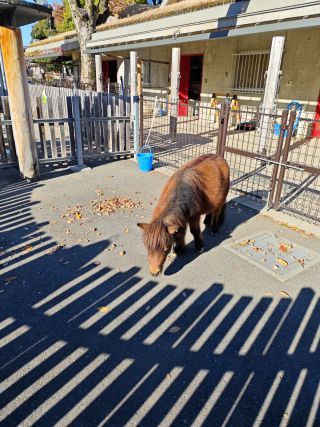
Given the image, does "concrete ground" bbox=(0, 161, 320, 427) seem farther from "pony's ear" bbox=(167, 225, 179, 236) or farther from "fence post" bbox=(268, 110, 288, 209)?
"fence post" bbox=(268, 110, 288, 209)

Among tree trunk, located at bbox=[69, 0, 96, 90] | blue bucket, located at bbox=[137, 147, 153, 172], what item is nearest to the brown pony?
blue bucket, located at bbox=[137, 147, 153, 172]

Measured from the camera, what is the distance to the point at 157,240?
299cm

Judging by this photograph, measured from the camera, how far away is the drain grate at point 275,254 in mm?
3764

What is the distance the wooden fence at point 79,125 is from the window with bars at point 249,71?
6.74 meters

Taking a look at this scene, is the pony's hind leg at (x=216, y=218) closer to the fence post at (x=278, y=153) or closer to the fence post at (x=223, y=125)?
the fence post at (x=278, y=153)

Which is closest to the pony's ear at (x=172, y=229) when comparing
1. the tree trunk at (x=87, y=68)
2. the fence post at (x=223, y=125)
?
the fence post at (x=223, y=125)

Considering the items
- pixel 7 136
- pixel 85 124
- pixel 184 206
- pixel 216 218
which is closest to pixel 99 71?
pixel 85 124

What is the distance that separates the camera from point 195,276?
3668mm

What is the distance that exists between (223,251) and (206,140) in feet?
23.6

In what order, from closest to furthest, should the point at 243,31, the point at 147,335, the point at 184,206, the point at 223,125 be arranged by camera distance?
the point at 147,335 → the point at 184,206 → the point at 223,125 → the point at 243,31

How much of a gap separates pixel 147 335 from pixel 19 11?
6150mm

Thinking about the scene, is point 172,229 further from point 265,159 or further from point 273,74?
point 273,74

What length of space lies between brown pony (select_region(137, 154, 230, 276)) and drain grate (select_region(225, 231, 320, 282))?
1.88 ft

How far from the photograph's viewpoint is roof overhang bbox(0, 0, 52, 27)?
5207mm
